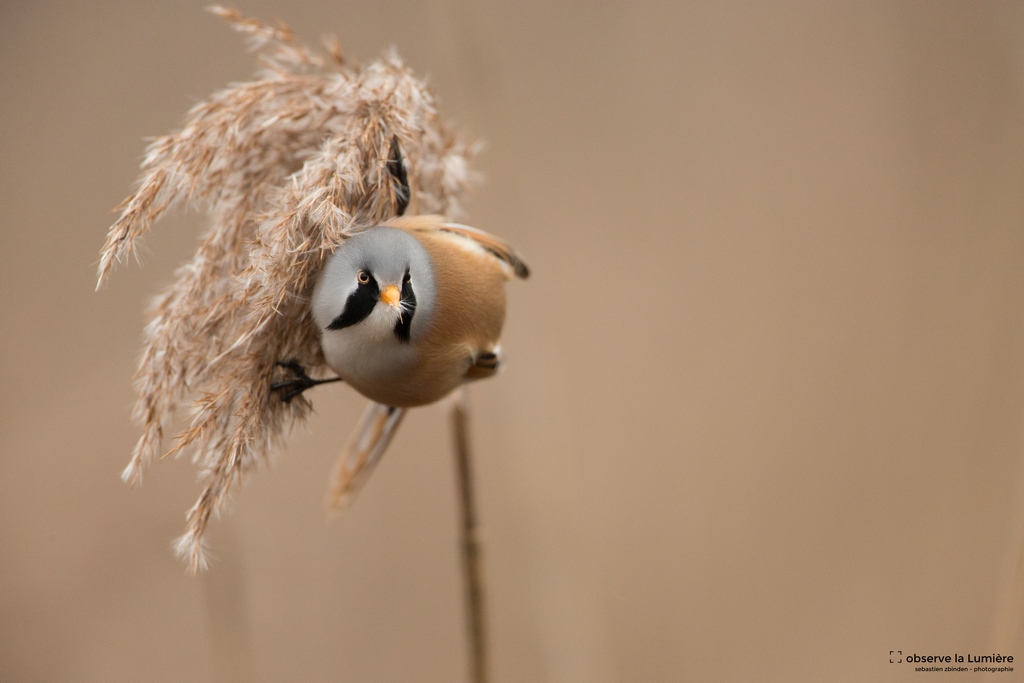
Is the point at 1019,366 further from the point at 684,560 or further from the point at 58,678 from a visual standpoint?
the point at 58,678

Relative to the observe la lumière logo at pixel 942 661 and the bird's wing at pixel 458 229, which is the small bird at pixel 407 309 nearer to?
the bird's wing at pixel 458 229

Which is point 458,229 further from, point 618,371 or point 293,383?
point 618,371

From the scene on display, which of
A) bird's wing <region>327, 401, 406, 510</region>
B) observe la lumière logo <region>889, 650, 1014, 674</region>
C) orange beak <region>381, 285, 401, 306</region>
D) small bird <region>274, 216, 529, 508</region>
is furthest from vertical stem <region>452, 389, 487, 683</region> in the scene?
observe la lumière logo <region>889, 650, 1014, 674</region>

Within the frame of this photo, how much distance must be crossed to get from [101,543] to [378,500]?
0.51 metres

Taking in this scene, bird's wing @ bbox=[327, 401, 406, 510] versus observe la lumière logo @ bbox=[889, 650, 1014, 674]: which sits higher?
bird's wing @ bbox=[327, 401, 406, 510]

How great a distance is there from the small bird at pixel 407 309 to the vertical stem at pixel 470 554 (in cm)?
21

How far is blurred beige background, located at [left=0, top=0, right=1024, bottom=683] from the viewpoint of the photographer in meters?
1.00

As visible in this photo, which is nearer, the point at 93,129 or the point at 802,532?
the point at 93,129

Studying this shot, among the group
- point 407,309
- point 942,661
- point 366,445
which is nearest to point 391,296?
point 407,309

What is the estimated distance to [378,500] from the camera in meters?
1.34

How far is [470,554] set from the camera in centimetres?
84

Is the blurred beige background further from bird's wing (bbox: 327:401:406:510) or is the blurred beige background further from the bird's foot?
the bird's foot

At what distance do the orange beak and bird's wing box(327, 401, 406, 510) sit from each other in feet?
0.93

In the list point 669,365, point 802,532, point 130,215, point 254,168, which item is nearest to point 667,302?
point 669,365
